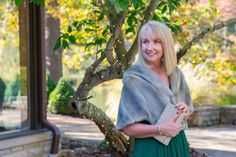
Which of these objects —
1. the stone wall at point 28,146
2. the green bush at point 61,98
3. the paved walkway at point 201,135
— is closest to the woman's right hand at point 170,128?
the stone wall at point 28,146

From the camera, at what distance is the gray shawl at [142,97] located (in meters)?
2.51

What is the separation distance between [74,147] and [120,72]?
6.76ft

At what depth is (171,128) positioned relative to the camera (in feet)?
8.20

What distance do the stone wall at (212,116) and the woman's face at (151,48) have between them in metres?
8.09

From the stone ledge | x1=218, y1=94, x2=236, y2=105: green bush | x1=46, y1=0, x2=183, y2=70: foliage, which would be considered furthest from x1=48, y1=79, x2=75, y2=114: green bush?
the stone ledge

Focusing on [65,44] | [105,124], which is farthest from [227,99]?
[65,44]

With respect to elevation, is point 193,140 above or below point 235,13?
below

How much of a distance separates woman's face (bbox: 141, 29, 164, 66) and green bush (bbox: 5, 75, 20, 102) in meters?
3.66

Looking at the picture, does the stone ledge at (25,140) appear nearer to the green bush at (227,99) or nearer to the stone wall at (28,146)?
the stone wall at (28,146)

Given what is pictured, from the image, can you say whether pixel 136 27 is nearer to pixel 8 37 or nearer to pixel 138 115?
pixel 8 37

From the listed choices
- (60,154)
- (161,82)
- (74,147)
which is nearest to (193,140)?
(74,147)

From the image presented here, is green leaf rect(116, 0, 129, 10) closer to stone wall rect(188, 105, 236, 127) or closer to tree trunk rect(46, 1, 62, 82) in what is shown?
stone wall rect(188, 105, 236, 127)

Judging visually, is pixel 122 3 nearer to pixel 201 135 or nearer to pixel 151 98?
pixel 151 98

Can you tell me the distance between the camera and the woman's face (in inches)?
101
